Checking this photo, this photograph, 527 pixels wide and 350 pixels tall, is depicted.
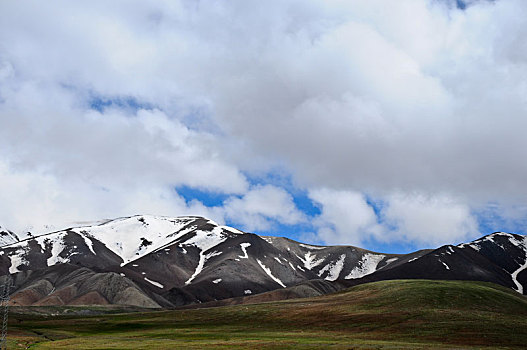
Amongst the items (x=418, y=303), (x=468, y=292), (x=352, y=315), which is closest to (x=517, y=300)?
(x=468, y=292)

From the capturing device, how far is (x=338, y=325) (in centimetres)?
12050

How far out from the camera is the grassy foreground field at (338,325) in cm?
8388

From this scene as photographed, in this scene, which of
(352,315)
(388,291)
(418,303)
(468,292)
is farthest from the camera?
(388,291)

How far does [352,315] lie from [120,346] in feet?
224

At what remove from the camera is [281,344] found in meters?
77.4

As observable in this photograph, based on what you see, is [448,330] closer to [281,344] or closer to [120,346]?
[281,344]

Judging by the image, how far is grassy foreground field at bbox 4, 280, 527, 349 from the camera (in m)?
83.9

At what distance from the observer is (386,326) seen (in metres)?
112

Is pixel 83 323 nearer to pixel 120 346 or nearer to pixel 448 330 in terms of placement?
pixel 120 346

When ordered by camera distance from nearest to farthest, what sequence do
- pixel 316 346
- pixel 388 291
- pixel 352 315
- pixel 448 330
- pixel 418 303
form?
pixel 316 346, pixel 448 330, pixel 352 315, pixel 418 303, pixel 388 291

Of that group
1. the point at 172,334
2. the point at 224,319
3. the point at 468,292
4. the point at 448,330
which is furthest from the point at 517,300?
the point at 172,334

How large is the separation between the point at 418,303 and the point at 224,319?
171 feet

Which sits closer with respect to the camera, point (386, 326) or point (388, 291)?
point (386, 326)

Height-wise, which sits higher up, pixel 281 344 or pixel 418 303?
pixel 418 303
